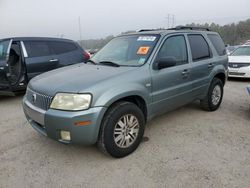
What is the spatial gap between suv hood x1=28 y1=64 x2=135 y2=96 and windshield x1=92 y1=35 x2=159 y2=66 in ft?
0.93

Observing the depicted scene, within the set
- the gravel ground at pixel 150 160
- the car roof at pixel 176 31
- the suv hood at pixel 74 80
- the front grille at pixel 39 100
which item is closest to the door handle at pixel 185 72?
the car roof at pixel 176 31

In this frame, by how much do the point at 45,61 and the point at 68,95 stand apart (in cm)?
417

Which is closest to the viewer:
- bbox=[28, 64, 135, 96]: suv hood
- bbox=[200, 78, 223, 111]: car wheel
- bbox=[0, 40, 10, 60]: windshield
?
bbox=[28, 64, 135, 96]: suv hood

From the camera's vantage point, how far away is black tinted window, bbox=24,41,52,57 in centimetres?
628

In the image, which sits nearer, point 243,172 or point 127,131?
point 243,172

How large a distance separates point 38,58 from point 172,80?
4184 millimetres

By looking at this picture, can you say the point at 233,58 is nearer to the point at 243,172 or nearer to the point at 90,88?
the point at 243,172

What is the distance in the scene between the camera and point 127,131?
10.4 feet

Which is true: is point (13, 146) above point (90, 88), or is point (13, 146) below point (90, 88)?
below

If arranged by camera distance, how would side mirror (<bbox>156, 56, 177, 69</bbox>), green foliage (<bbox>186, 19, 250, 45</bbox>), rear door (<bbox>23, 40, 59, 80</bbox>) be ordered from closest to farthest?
side mirror (<bbox>156, 56, 177, 69</bbox>) → rear door (<bbox>23, 40, 59, 80</bbox>) → green foliage (<bbox>186, 19, 250, 45</bbox>)

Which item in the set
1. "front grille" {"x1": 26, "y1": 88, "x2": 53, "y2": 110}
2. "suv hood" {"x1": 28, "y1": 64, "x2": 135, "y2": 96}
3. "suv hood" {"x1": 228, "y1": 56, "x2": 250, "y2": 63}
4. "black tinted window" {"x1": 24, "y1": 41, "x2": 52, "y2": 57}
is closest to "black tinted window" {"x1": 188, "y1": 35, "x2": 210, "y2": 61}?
"suv hood" {"x1": 28, "y1": 64, "x2": 135, "y2": 96}

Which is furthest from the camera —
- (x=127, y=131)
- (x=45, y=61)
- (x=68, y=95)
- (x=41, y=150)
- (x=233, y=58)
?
(x=233, y=58)

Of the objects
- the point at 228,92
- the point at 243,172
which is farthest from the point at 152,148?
the point at 228,92

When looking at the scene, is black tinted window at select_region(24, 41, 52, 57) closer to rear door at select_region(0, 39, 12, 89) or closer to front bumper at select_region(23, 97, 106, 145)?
rear door at select_region(0, 39, 12, 89)
